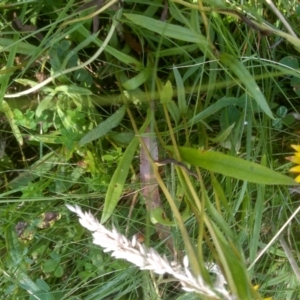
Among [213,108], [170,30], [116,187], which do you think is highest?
[170,30]

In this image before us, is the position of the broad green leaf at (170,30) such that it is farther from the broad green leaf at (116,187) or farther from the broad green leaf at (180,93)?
the broad green leaf at (116,187)

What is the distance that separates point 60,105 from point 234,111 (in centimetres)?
30

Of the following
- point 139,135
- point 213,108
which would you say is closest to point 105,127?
point 139,135

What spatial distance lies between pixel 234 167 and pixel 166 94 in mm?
158

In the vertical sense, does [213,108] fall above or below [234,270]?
above

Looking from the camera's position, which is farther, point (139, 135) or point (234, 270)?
point (139, 135)

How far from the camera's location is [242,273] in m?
0.62

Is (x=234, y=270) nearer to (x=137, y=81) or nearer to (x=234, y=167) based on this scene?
(x=234, y=167)

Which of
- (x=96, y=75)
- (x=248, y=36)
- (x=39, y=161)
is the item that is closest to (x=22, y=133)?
(x=39, y=161)

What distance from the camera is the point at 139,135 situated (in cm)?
77

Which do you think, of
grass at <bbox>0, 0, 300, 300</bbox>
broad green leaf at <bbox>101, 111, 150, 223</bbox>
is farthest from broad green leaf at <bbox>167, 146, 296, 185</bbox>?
broad green leaf at <bbox>101, 111, 150, 223</bbox>

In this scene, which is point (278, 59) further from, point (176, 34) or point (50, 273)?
point (50, 273)

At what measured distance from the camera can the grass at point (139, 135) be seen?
2.50ft

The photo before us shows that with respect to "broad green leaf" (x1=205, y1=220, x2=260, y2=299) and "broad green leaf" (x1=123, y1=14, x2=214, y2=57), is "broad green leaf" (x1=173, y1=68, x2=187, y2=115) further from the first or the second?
"broad green leaf" (x1=205, y1=220, x2=260, y2=299)
